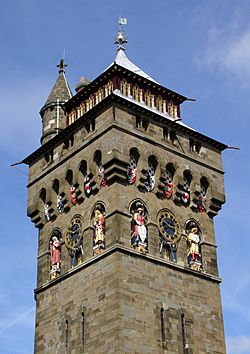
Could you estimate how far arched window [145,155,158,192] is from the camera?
3139 cm

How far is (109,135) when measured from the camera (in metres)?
31.0

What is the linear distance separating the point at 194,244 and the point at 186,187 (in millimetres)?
2689

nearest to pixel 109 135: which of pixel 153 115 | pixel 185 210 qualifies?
pixel 153 115

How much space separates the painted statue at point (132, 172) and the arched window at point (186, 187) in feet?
8.89

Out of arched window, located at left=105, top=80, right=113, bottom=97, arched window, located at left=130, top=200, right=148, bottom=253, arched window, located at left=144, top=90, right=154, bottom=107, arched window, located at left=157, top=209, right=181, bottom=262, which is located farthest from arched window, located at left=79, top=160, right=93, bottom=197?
arched window, located at left=144, top=90, right=154, bottom=107

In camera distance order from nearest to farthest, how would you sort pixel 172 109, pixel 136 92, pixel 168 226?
pixel 168 226 → pixel 136 92 → pixel 172 109

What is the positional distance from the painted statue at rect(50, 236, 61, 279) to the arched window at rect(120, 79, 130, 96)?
7033 millimetres

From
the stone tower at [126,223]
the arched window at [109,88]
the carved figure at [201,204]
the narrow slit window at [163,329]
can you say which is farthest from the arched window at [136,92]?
the narrow slit window at [163,329]

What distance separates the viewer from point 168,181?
32.3 meters

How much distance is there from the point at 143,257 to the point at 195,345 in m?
3.96

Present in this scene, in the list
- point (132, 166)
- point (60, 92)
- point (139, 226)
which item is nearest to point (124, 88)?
point (132, 166)

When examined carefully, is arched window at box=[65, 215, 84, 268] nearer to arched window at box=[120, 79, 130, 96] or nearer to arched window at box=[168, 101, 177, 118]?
arched window at box=[120, 79, 130, 96]

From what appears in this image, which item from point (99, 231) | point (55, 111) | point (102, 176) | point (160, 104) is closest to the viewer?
point (99, 231)

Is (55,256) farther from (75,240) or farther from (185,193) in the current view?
(185,193)
